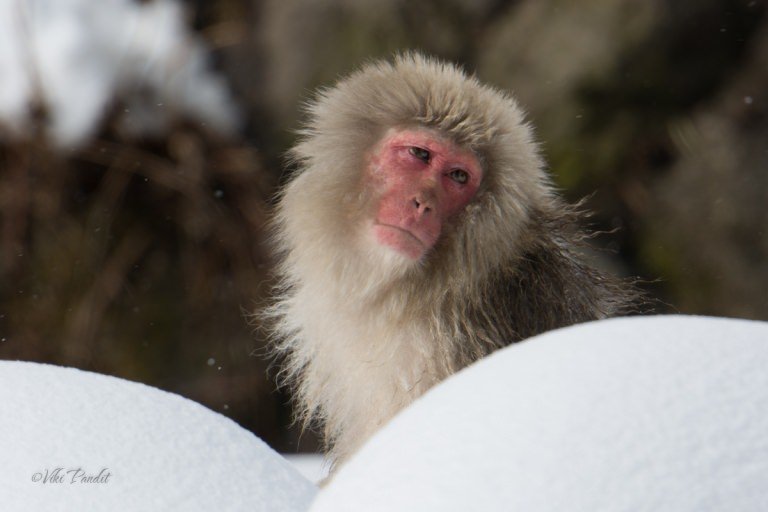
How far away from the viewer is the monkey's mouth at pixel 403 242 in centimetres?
227

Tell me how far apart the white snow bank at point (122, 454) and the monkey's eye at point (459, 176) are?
32.6 inches

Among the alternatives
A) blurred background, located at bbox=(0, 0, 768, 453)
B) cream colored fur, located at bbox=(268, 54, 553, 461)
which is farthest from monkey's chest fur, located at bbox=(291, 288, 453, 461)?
blurred background, located at bbox=(0, 0, 768, 453)

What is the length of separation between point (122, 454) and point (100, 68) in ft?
15.4

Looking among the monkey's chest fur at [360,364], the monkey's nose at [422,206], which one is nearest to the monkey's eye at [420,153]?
the monkey's nose at [422,206]

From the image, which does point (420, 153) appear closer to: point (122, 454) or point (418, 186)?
point (418, 186)

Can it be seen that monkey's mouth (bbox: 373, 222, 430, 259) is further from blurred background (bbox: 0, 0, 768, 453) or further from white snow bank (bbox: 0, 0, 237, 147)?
white snow bank (bbox: 0, 0, 237, 147)

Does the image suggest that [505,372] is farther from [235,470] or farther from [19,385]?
[19,385]

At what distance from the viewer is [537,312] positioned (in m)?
2.27

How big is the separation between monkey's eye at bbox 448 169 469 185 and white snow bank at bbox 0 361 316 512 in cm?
83

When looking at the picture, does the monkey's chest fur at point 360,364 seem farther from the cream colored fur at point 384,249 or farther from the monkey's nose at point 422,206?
the monkey's nose at point 422,206

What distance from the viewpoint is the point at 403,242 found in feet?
7.48

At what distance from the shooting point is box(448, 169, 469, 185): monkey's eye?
236 cm

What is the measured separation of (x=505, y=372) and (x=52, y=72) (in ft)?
17.3

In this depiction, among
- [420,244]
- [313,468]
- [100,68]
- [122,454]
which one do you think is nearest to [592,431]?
[122,454]
